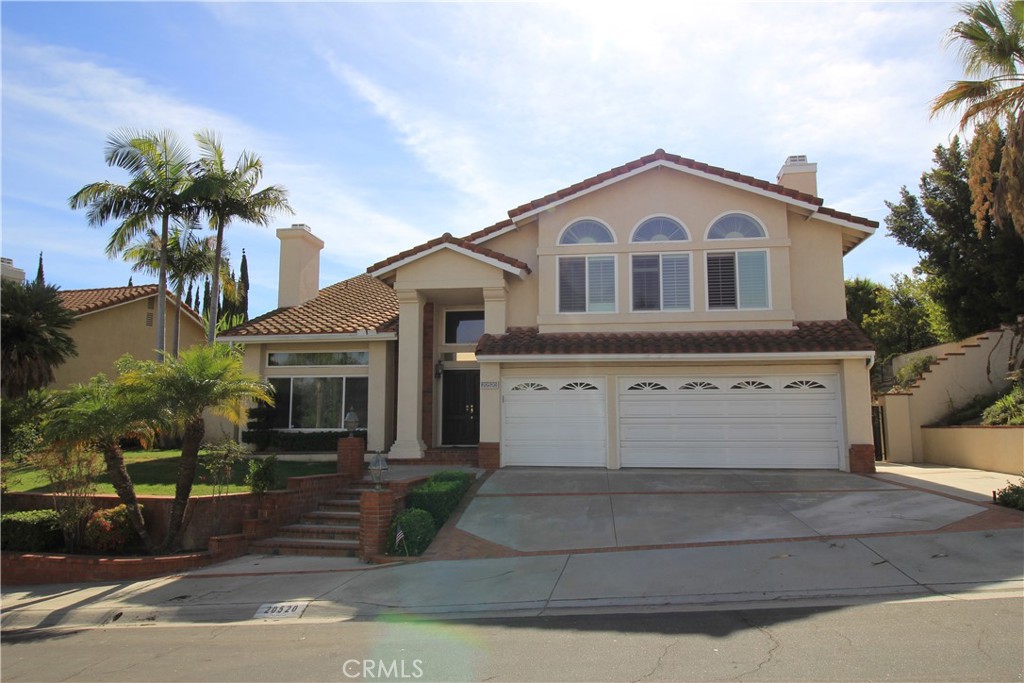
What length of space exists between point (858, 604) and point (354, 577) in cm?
636

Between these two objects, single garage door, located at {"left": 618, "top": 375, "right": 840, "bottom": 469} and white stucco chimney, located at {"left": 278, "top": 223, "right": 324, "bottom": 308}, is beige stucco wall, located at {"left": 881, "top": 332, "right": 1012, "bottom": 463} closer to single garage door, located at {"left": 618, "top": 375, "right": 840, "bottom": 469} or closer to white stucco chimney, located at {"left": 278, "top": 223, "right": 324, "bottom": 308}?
single garage door, located at {"left": 618, "top": 375, "right": 840, "bottom": 469}

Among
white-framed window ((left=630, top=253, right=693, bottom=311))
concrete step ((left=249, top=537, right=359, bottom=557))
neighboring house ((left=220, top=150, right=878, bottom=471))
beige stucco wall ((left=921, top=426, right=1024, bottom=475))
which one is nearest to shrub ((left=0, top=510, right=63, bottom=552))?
concrete step ((left=249, top=537, right=359, bottom=557))

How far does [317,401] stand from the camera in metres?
18.6

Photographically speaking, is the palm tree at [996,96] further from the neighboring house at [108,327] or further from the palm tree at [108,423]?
the neighboring house at [108,327]

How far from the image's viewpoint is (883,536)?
9.94 meters

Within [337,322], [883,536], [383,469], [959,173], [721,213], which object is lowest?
[883,536]

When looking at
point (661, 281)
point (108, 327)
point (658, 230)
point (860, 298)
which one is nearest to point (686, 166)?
point (658, 230)

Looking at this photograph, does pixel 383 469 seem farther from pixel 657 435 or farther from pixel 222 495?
pixel 657 435

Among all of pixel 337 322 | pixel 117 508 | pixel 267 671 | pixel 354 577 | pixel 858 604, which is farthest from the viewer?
pixel 337 322

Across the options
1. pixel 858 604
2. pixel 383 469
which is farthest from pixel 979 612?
pixel 383 469

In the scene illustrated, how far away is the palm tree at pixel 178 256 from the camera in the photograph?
21.2 m

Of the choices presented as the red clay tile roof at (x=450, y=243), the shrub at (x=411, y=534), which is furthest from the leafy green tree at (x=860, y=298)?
the shrub at (x=411, y=534)

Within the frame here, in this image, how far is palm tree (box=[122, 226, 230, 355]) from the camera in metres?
21.2

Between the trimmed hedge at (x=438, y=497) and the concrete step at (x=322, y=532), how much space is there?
1038mm
